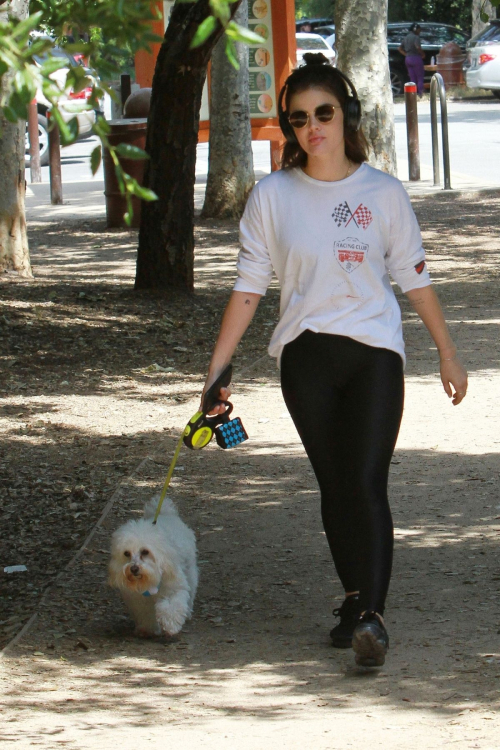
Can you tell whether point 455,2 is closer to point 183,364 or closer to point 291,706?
point 183,364

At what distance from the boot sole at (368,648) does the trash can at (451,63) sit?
36.5 meters

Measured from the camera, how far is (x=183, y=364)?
350 inches

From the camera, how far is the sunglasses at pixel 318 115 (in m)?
3.80

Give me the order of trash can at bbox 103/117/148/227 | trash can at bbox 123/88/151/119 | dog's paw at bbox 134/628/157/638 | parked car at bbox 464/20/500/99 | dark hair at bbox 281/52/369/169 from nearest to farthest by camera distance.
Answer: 1. dark hair at bbox 281/52/369/169
2. dog's paw at bbox 134/628/157/638
3. trash can at bbox 103/117/148/227
4. trash can at bbox 123/88/151/119
5. parked car at bbox 464/20/500/99

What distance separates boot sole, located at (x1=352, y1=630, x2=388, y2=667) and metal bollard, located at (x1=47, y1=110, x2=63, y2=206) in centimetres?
1393

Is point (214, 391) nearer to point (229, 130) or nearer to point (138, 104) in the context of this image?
point (229, 130)

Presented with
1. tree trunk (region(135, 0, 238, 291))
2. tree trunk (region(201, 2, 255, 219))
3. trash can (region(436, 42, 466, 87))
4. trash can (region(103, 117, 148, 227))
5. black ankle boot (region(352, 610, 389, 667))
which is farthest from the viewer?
trash can (region(436, 42, 466, 87))

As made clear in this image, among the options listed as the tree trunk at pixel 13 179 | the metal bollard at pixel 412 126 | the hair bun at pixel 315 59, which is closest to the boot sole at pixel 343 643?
the hair bun at pixel 315 59

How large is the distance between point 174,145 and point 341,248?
258 inches

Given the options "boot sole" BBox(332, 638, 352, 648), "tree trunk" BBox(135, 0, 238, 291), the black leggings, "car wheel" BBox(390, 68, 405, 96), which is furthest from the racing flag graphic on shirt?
"car wheel" BBox(390, 68, 405, 96)

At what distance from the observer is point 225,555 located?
519 centimetres

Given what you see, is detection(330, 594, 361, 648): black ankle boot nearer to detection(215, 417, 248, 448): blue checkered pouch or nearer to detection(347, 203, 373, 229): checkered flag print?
detection(215, 417, 248, 448): blue checkered pouch

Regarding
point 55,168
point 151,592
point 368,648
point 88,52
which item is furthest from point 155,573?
point 55,168

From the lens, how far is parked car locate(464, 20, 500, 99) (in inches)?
1267
